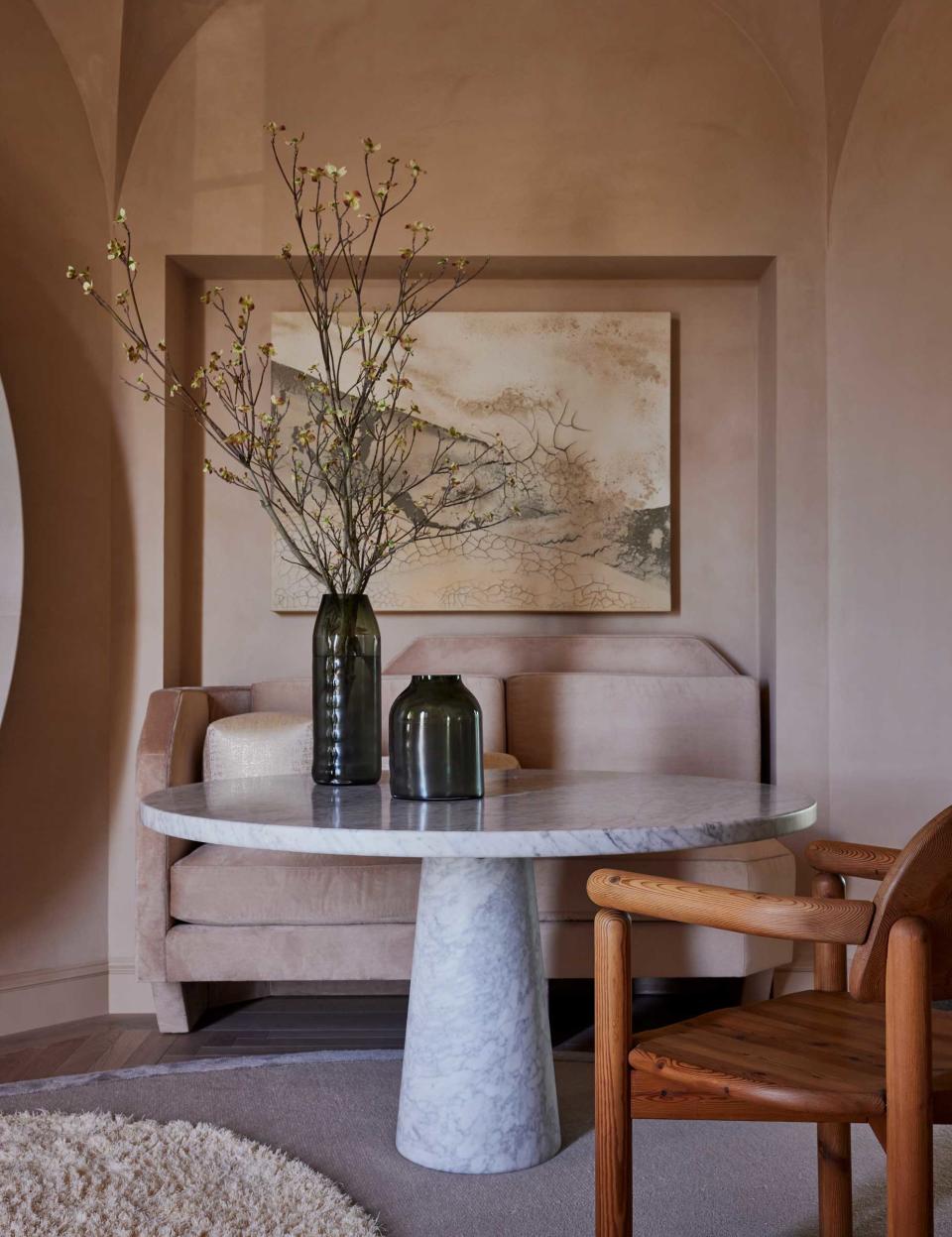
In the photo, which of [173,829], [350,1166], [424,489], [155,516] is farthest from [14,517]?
[350,1166]

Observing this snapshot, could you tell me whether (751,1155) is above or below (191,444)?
below

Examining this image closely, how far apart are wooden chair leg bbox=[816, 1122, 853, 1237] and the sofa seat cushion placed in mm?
1107

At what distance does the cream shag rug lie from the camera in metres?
1.80

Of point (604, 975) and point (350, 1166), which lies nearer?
point (604, 975)

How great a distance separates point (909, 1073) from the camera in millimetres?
1205

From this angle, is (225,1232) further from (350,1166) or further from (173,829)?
(173,829)

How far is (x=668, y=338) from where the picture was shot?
12.0 ft

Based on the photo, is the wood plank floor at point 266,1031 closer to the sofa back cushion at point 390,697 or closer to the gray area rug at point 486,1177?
the gray area rug at point 486,1177

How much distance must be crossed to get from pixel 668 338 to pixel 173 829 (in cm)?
256

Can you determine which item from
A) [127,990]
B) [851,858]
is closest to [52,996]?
[127,990]

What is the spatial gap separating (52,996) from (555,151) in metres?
2.96

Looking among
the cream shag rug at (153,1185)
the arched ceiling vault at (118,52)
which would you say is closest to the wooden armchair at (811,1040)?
the cream shag rug at (153,1185)

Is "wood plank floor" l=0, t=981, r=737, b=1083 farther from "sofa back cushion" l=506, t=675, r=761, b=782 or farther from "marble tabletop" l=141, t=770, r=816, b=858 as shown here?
"marble tabletop" l=141, t=770, r=816, b=858

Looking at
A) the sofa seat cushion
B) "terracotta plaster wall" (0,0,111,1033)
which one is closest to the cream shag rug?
the sofa seat cushion
